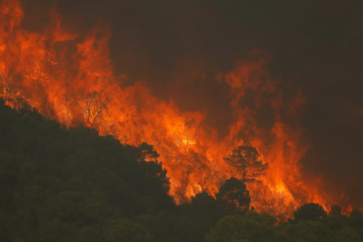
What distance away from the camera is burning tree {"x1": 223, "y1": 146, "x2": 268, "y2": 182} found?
2586cm

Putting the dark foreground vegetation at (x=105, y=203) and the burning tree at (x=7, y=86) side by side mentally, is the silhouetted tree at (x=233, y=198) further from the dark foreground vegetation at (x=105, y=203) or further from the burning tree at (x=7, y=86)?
the burning tree at (x=7, y=86)

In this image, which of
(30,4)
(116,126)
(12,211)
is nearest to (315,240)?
(12,211)

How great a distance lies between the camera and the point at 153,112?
3122cm

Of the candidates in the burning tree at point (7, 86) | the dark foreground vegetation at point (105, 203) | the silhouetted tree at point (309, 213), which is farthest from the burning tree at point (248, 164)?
the burning tree at point (7, 86)

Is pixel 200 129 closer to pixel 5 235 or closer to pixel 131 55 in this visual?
pixel 131 55

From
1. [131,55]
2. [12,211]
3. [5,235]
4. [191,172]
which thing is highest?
[131,55]

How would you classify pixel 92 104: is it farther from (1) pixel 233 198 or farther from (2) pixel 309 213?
(2) pixel 309 213

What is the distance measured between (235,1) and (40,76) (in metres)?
18.3

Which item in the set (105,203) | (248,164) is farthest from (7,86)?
(248,164)

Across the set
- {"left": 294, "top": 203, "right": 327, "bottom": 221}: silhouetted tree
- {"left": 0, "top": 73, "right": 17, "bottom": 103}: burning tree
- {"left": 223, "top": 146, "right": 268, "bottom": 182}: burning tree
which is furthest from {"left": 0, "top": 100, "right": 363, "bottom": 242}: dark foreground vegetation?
{"left": 0, "top": 73, "right": 17, "bottom": 103}: burning tree

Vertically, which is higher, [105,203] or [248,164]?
[248,164]

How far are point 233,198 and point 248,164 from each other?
4.66 metres

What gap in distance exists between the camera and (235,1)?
108 feet

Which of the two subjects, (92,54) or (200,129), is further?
(92,54)
